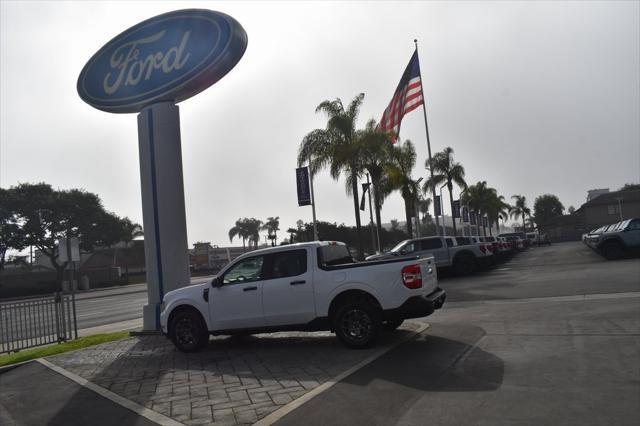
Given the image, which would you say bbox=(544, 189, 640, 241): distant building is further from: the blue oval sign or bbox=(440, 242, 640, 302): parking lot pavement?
the blue oval sign

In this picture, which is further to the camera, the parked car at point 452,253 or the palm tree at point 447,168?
the palm tree at point 447,168

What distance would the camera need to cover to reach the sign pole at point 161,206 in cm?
1321

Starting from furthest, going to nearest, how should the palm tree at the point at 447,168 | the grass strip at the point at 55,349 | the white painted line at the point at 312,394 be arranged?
the palm tree at the point at 447,168 → the grass strip at the point at 55,349 → the white painted line at the point at 312,394

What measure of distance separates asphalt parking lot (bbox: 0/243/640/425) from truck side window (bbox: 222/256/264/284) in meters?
1.27

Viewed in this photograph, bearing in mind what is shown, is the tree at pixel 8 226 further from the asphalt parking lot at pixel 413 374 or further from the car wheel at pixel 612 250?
the car wheel at pixel 612 250

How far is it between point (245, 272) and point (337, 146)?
1922 cm

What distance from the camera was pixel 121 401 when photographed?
6.83 meters

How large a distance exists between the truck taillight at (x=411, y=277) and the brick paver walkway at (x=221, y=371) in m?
1.15

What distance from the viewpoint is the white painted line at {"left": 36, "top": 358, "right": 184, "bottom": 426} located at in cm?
A: 590

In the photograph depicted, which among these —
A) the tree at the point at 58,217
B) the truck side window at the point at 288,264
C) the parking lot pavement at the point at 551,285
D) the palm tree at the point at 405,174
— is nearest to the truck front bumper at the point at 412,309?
the truck side window at the point at 288,264

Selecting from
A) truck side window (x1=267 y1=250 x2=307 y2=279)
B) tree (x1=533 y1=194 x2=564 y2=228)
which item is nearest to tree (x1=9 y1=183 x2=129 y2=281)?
truck side window (x1=267 y1=250 x2=307 y2=279)

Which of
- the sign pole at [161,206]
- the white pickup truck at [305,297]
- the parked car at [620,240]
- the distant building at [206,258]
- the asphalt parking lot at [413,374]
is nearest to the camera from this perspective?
the asphalt parking lot at [413,374]

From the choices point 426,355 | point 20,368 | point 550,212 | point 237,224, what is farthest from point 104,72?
point 550,212

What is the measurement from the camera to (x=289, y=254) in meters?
9.38
